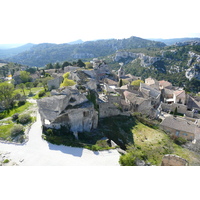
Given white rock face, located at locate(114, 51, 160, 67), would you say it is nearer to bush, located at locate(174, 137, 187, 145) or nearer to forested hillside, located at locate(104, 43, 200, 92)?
forested hillside, located at locate(104, 43, 200, 92)

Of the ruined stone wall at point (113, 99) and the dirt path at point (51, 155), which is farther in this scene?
the ruined stone wall at point (113, 99)

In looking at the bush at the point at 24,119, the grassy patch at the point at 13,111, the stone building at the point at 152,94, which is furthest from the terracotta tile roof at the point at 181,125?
the grassy patch at the point at 13,111

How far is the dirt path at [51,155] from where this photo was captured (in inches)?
642

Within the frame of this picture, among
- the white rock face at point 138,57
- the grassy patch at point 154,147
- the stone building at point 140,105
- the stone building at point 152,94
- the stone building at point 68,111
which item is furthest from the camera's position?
the white rock face at point 138,57

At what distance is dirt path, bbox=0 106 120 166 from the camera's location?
16312 millimetres

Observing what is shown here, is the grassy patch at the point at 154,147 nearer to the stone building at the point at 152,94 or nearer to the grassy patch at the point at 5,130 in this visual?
the stone building at the point at 152,94

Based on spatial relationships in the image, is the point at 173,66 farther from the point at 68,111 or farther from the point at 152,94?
the point at 68,111

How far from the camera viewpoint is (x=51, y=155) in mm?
17250

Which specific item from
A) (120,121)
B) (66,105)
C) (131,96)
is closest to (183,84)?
(131,96)

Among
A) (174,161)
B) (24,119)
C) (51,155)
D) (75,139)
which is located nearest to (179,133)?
(174,161)

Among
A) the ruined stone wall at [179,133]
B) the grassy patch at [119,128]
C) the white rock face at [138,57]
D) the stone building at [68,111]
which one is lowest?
the ruined stone wall at [179,133]

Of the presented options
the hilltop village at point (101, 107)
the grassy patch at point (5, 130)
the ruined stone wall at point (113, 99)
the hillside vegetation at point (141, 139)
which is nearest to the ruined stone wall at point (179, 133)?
the hilltop village at point (101, 107)

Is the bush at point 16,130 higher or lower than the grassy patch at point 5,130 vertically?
higher

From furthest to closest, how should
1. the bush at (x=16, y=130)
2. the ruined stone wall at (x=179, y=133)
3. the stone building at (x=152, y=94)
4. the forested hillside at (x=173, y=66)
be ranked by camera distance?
the forested hillside at (x=173, y=66) < the stone building at (x=152, y=94) < the ruined stone wall at (x=179, y=133) < the bush at (x=16, y=130)
